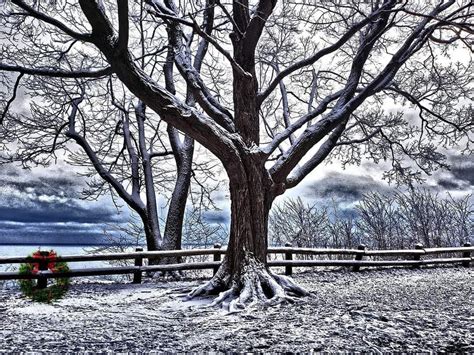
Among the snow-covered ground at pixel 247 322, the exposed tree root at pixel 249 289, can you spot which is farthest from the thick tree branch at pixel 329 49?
the snow-covered ground at pixel 247 322

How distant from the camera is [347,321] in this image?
565 cm

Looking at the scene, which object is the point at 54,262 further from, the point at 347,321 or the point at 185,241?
the point at 185,241

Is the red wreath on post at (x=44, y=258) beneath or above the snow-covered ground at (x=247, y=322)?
above

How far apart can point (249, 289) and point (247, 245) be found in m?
0.81

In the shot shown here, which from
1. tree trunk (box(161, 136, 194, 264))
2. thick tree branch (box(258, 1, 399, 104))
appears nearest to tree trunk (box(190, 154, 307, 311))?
thick tree branch (box(258, 1, 399, 104))

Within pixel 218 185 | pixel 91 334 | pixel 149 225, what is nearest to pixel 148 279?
pixel 149 225

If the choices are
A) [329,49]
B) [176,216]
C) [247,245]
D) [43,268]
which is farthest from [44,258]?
[329,49]

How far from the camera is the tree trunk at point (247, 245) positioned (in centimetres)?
761

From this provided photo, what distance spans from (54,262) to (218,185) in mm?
6119

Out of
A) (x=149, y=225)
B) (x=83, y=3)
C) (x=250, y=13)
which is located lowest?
(x=149, y=225)

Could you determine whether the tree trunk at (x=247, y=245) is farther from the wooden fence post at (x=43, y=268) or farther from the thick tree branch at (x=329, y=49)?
the wooden fence post at (x=43, y=268)

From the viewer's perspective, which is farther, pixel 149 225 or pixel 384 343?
pixel 149 225

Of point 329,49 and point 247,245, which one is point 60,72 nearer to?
point 247,245

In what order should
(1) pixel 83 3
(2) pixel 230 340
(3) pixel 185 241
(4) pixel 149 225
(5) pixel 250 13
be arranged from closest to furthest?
(2) pixel 230 340 < (1) pixel 83 3 < (5) pixel 250 13 < (4) pixel 149 225 < (3) pixel 185 241
